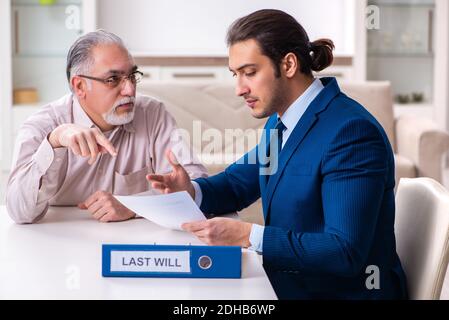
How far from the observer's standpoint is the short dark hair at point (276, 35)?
5.31 ft

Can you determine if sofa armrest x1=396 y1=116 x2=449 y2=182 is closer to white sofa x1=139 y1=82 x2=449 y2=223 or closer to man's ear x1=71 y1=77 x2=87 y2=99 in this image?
white sofa x1=139 y1=82 x2=449 y2=223

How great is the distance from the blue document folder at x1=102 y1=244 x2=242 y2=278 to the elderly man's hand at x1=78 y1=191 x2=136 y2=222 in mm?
472

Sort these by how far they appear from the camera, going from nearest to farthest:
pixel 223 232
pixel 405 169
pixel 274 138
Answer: pixel 223 232 < pixel 274 138 < pixel 405 169

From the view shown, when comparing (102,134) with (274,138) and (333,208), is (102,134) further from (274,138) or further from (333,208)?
(333,208)

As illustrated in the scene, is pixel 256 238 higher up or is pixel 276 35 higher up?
pixel 276 35

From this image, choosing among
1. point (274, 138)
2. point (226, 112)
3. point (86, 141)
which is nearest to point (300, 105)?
point (274, 138)

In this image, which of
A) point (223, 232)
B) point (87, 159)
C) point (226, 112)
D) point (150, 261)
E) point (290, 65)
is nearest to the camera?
point (150, 261)

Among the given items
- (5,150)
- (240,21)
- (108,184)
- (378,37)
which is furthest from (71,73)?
(378,37)

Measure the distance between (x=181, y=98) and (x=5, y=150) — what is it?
1879 millimetres

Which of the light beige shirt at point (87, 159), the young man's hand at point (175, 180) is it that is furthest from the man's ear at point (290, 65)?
the light beige shirt at point (87, 159)

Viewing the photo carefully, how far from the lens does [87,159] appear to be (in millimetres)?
2004

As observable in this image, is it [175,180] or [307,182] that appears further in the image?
[175,180]

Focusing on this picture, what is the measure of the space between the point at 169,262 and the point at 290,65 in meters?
0.59
